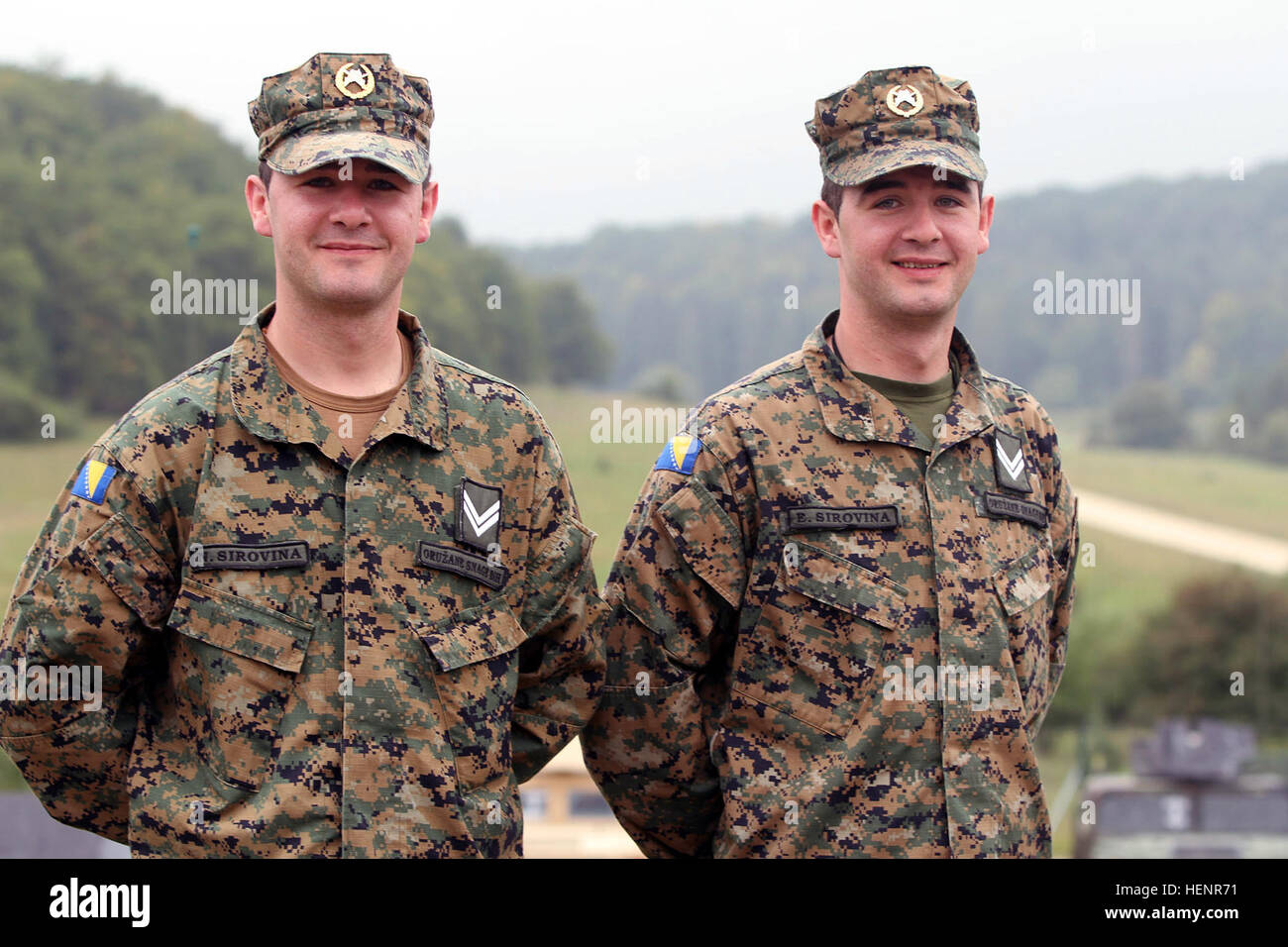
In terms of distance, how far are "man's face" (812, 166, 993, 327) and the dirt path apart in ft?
269

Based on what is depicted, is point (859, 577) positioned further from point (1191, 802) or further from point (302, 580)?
point (1191, 802)

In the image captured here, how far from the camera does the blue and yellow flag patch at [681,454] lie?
15.6ft

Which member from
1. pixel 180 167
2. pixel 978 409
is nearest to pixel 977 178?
pixel 978 409

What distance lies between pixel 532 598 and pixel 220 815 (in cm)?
109

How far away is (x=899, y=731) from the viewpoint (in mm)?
4605

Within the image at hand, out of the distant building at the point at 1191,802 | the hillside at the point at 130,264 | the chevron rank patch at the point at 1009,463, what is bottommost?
the distant building at the point at 1191,802

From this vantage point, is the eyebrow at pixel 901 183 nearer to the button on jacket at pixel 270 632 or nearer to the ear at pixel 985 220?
the ear at pixel 985 220

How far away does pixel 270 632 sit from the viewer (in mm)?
4168

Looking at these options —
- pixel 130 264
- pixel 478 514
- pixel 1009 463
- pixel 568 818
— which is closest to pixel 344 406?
pixel 478 514

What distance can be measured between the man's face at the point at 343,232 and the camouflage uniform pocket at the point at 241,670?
88 cm

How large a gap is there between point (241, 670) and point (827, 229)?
2286 mm

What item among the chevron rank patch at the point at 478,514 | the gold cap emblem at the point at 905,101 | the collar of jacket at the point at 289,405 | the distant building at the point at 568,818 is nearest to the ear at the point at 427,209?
the collar of jacket at the point at 289,405

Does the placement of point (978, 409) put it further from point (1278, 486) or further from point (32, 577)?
point (1278, 486)

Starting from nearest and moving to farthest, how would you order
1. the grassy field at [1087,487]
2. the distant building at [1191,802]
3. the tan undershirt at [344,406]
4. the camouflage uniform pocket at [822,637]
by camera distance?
the tan undershirt at [344,406]
the camouflage uniform pocket at [822,637]
the distant building at [1191,802]
the grassy field at [1087,487]
